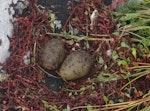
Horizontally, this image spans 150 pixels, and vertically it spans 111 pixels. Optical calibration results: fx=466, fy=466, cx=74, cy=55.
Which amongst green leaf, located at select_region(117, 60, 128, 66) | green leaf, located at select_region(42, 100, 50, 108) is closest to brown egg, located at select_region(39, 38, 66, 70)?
green leaf, located at select_region(42, 100, 50, 108)

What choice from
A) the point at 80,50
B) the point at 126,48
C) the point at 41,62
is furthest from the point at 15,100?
the point at 126,48

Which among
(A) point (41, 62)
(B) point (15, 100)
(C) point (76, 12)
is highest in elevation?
(C) point (76, 12)

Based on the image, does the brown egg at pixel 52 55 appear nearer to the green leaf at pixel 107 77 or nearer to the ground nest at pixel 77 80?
the ground nest at pixel 77 80

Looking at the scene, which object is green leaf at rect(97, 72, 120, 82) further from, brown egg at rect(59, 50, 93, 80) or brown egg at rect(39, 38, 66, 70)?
brown egg at rect(39, 38, 66, 70)

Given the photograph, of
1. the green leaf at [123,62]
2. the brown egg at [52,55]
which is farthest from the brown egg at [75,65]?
A: the green leaf at [123,62]

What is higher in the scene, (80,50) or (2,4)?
(2,4)

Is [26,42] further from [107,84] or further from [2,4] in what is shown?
[107,84]
